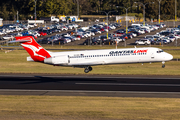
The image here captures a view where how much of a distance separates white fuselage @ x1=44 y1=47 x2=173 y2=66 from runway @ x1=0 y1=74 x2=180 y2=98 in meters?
2.43

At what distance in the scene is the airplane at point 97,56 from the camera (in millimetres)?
46438

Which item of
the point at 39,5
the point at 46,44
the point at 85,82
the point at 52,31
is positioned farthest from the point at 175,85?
the point at 39,5

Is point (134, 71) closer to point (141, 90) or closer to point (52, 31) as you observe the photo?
point (141, 90)

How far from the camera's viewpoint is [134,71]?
52625mm

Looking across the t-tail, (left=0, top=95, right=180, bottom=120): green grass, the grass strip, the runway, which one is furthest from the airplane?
(left=0, top=95, right=180, bottom=120): green grass

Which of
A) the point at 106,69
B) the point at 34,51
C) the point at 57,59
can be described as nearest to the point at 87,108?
the point at 57,59

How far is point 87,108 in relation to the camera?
28.3 m

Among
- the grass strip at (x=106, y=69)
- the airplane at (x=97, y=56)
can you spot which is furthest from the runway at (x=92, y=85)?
the grass strip at (x=106, y=69)

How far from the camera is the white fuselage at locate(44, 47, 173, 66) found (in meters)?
46.4

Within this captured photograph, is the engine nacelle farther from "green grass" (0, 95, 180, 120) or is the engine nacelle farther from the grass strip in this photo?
"green grass" (0, 95, 180, 120)

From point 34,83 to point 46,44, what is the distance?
211ft

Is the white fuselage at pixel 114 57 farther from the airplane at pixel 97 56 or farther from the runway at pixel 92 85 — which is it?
Result: the runway at pixel 92 85

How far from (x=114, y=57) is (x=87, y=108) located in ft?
62.7

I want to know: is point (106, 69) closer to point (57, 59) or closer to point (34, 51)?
point (57, 59)
